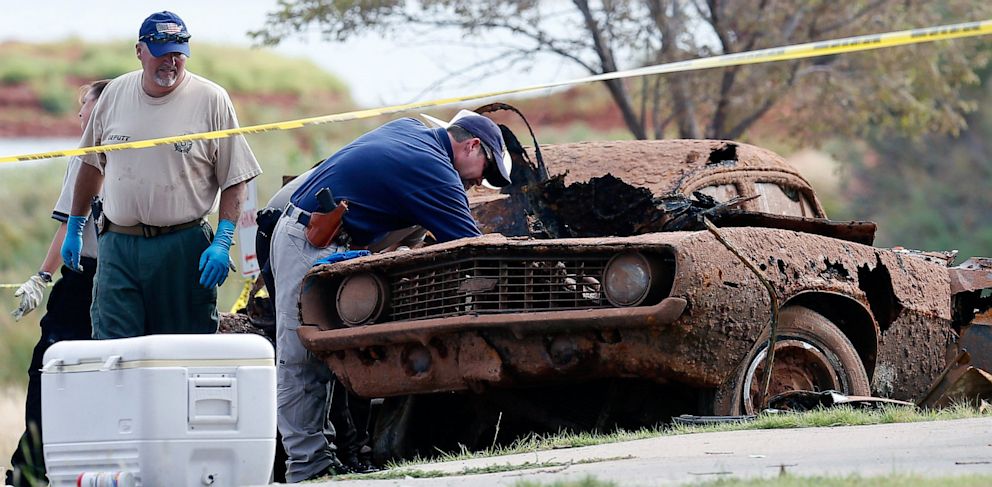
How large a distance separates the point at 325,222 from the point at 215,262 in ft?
1.70

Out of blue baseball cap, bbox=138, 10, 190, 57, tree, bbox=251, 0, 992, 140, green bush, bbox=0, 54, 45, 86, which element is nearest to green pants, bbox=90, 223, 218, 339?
blue baseball cap, bbox=138, 10, 190, 57

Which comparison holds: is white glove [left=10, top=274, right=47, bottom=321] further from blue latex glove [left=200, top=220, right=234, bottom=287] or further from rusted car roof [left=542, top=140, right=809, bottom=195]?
rusted car roof [left=542, top=140, right=809, bottom=195]

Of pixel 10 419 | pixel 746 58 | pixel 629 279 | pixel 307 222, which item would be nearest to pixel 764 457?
pixel 629 279

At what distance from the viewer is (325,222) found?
20.7 feet

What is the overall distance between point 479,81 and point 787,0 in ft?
11.1

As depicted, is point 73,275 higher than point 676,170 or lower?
lower

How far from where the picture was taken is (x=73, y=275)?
717 centimetres

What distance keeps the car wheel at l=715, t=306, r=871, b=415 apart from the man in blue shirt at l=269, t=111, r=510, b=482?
1264 millimetres

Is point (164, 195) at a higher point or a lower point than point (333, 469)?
higher

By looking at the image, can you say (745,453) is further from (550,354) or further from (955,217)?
(955,217)

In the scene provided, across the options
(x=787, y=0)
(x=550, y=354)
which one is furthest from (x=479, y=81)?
(x=550, y=354)

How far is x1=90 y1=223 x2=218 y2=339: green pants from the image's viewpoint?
6.41 metres

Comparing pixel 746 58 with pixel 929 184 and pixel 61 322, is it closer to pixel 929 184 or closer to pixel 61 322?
pixel 61 322

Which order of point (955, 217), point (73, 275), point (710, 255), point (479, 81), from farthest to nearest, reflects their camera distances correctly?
point (955, 217), point (479, 81), point (73, 275), point (710, 255)
